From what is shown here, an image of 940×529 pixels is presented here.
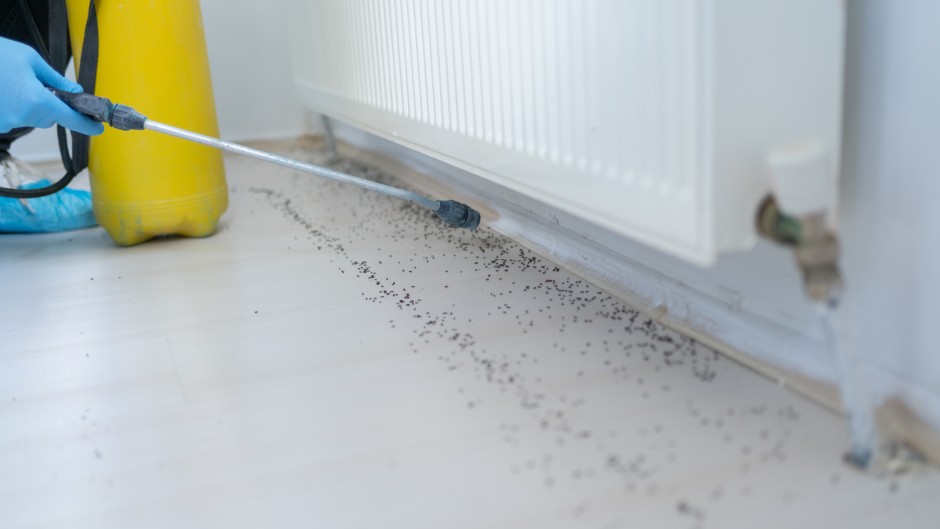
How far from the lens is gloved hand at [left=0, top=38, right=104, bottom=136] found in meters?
1.24

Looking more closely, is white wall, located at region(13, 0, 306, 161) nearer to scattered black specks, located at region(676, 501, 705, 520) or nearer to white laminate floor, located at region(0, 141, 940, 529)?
white laminate floor, located at region(0, 141, 940, 529)

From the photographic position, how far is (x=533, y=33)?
3.12 ft

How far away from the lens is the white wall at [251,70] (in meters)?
2.42

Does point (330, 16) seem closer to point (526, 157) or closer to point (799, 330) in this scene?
point (526, 157)

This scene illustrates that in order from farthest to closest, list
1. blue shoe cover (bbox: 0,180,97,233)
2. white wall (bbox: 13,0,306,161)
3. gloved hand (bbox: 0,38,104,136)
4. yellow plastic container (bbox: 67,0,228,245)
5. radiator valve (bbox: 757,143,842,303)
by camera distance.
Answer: white wall (bbox: 13,0,306,161) < blue shoe cover (bbox: 0,180,97,233) < yellow plastic container (bbox: 67,0,228,245) < gloved hand (bbox: 0,38,104,136) < radiator valve (bbox: 757,143,842,303)

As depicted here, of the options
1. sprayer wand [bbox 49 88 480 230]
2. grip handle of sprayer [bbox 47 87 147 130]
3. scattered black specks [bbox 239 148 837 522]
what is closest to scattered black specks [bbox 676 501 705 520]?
scattered black specks [bbox 239 148 837 522]

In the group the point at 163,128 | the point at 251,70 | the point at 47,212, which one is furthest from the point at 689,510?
the point at 251,70

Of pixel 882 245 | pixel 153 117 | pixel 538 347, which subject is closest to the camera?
pixel 882 245

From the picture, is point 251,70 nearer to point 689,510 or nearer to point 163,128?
point 163,128

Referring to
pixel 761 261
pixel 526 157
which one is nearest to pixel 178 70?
pixel 526 157

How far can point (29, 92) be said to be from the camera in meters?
1.24

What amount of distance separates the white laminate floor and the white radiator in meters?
0.17

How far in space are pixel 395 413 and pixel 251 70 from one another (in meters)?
1.85

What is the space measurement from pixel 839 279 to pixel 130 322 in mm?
930
